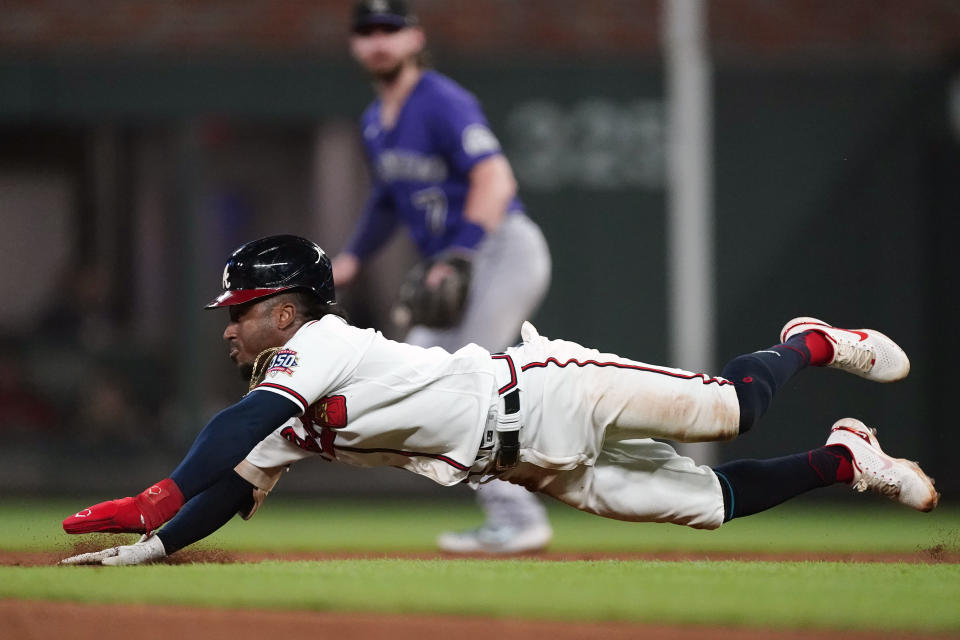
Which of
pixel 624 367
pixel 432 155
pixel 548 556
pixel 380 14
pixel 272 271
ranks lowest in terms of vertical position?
pixel 548 556

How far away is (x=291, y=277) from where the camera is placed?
11.1 ft

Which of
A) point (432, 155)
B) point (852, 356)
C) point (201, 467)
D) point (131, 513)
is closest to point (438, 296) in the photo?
point (432, 155)

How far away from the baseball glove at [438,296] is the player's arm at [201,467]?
1361 mm

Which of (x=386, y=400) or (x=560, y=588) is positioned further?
(x=386, y=400)

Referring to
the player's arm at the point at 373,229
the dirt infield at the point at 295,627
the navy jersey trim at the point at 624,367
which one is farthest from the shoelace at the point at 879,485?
the player's arm at the point at 373,229

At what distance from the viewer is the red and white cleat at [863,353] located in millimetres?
3740

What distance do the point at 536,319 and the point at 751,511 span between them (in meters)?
5.01

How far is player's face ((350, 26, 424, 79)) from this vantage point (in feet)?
15.7

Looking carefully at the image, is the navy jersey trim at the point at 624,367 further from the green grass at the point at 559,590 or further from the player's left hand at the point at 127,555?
the player's left hand at the point at 127,555

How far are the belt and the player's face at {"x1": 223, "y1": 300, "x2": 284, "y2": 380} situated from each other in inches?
23.3

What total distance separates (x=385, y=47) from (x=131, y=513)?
2300 mm

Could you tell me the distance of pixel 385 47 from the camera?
4793 millimetres

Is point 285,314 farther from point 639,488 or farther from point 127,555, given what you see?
point 639,488

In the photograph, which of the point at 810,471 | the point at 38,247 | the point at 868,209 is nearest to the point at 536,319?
the point at 868,209
